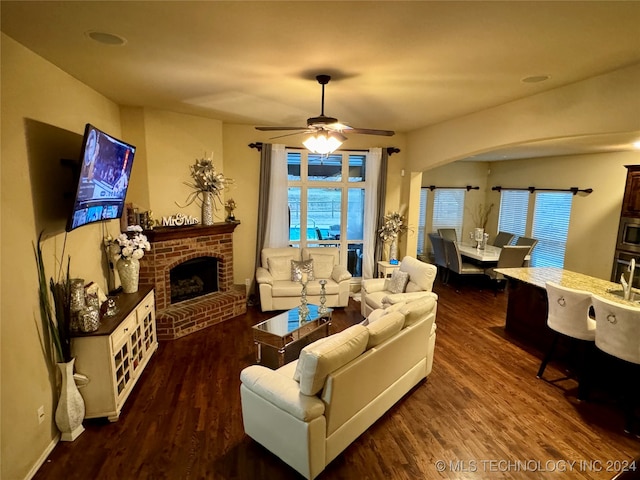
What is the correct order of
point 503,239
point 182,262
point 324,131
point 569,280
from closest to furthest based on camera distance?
point 324,131, point 569,280, point 182,262, point 503,239

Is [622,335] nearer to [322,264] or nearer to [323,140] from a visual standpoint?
[323,140]

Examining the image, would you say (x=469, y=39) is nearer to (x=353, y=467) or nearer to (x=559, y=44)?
(x=559, y=44)

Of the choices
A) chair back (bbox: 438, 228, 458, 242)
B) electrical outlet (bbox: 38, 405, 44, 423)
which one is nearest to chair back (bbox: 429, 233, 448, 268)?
chair back (bbox: 438, 228, 458, 242)

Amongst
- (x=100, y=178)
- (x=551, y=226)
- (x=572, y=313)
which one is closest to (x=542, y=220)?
(x=551, y=226)

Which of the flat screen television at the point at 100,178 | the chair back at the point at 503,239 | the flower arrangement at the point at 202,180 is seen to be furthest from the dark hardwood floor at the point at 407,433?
the chair back at the point at 503,239

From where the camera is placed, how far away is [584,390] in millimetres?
3111

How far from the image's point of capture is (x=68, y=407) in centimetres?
252

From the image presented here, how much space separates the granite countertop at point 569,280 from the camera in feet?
11.5

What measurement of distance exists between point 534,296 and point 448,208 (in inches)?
164

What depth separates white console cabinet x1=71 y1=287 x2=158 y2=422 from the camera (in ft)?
8.63

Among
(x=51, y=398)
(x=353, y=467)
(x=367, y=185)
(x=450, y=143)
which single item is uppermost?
(x=450, y=143)

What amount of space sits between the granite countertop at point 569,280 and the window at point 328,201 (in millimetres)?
2581

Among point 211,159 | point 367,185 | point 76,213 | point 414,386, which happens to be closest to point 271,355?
point 414,386

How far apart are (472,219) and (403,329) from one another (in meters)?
6.38
